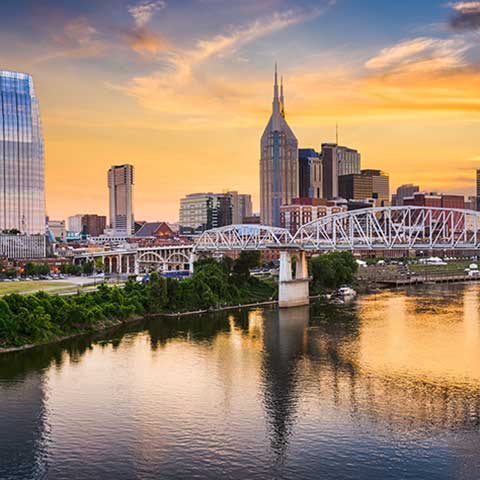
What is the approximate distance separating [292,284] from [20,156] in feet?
243

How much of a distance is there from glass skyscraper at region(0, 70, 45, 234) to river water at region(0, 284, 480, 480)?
81.9m

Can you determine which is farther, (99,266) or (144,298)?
(99,266)

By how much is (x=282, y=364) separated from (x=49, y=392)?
11645mm

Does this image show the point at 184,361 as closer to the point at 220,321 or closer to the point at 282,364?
the point at 282,364

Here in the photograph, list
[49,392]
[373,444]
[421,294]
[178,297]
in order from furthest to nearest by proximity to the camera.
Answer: [421,294] < [178,297] < [49,392] < [373,444]

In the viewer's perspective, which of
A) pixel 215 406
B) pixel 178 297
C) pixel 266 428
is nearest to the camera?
pixel 266 428

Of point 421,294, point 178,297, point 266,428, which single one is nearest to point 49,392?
point 266,428

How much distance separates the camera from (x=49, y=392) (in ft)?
94.8

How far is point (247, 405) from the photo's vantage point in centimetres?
2692

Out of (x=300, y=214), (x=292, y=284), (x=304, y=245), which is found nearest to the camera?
(x=292, y=284)

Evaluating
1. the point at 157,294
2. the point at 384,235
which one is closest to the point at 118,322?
the point at 157,294

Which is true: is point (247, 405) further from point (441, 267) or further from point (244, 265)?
point (441, 267)

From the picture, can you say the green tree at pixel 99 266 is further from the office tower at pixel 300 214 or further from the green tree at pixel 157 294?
the office tower at pixel 300 214

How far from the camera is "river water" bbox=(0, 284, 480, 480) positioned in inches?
826
